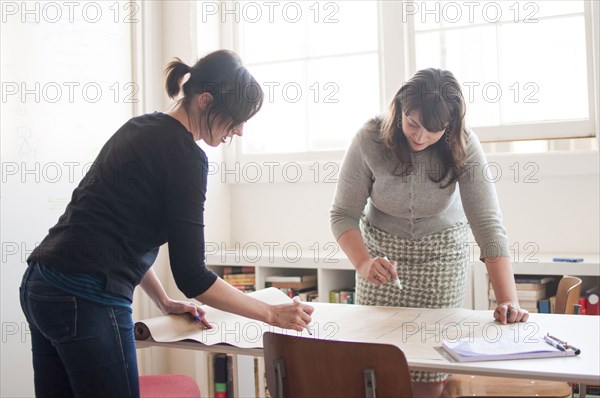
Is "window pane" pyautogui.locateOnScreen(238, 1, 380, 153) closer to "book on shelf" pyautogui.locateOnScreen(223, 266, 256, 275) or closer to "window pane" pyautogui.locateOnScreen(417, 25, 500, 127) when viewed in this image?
"window pane" pyautogui.locateOnScreen(417, 25, 500, 127)

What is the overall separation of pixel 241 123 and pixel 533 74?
2072mm

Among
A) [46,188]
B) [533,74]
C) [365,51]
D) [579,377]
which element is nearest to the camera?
[579,377]

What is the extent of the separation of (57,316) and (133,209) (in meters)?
0.26

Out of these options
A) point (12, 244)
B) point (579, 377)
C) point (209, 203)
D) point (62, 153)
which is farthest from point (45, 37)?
point (579, 377)

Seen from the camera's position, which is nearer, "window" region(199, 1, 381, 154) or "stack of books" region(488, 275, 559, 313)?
"stack of books" region(488, 275, 559, 313)

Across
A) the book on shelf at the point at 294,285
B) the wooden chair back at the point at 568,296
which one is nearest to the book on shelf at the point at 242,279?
the book on shelf at the point at 294,285

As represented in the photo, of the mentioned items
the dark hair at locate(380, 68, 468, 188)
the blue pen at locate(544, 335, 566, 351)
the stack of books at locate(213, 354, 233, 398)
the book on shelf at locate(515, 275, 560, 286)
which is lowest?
the stack of books at locate(213, 354, 233, 398)

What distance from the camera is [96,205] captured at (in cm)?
143

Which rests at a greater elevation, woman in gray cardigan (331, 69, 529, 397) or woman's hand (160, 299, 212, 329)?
woman in gray cardigan (331, 69, 529, 397)

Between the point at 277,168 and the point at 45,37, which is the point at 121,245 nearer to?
the point at 45,37

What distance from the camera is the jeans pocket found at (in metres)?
1.37

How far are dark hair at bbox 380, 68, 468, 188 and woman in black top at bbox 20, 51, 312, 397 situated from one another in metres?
0.70

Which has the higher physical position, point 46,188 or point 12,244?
point 46,188

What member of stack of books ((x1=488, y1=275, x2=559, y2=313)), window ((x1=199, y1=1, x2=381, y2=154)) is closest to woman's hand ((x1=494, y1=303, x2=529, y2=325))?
stack of books ((x1=488, y1=275, x2=559, y2=313))
